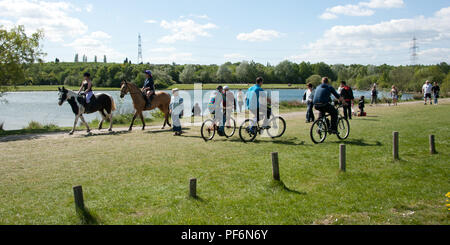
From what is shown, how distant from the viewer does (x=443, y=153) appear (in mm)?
9680

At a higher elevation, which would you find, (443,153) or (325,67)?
(325,67)

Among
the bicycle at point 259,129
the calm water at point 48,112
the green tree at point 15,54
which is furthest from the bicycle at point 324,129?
the green tree at point 15,54

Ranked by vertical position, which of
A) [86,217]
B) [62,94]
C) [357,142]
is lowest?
[86,217]

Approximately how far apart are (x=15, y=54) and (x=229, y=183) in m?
16.6

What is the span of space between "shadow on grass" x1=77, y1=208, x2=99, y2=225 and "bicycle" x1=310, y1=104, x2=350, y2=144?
8042mm

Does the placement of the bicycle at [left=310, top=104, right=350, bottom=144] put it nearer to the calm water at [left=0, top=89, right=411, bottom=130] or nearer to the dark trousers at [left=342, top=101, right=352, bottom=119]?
the dark trousers at [left=342, top=101, right=352, bottom=119]

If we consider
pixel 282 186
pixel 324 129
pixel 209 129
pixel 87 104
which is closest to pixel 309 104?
pixel 324 129

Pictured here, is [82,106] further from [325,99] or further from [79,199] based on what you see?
[79,199]

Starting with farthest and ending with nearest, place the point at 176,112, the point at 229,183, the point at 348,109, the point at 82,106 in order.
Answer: the point at 348,109
the point at 82,106
the point at 176,112
the point at 229,183

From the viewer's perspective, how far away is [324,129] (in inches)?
464

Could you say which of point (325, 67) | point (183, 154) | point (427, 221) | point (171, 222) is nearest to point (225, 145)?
point (183, 154)

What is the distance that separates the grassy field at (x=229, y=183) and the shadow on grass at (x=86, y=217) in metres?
0.02

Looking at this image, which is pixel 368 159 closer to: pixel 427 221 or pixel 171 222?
pixel 427 221
